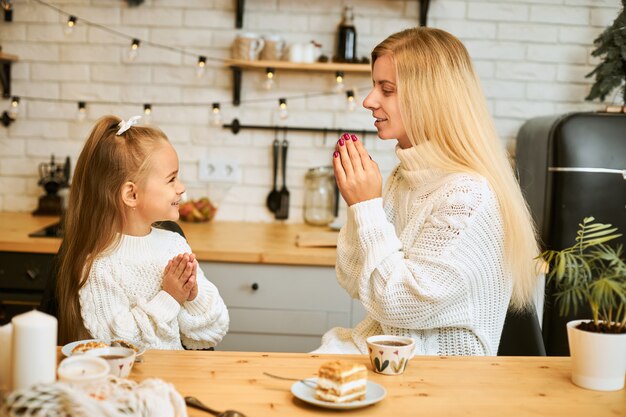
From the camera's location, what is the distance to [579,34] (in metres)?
3.69

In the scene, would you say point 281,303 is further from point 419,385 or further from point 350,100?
point 419,385

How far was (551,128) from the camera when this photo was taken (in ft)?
10.5

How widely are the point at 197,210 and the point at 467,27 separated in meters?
1.47

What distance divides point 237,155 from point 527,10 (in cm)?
147

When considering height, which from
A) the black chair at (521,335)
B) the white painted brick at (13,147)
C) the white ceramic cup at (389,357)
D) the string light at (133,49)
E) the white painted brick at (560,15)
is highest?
the white painted brick at (560,15)

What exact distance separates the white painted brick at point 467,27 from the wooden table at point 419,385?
2216 millimetres

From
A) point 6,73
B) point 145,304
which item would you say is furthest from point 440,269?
point 6,73

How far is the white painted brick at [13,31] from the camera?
371cm

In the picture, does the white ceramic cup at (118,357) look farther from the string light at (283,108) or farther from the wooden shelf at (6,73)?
the wooden shelf at (6,73)

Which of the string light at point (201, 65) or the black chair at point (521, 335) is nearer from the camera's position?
the black chair at point (521, 335)

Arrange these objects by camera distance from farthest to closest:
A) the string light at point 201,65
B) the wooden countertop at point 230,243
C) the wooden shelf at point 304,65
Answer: the string light at point 201,65, the wooden shelf at point 304,65, the wooden countertop at point 230,243

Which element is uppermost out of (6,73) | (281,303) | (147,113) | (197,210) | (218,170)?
(6,73)

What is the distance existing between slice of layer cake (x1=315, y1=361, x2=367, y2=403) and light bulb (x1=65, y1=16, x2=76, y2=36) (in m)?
2.59

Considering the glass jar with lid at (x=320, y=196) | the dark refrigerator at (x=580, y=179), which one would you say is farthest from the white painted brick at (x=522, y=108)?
the glass jar with lid at (x=320, y=196)
